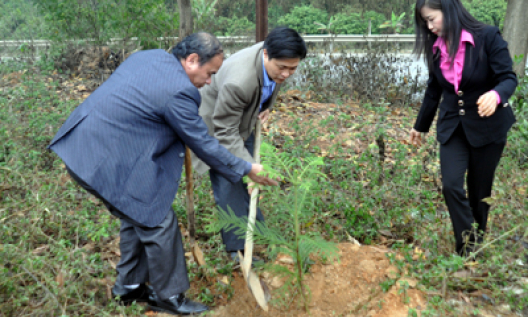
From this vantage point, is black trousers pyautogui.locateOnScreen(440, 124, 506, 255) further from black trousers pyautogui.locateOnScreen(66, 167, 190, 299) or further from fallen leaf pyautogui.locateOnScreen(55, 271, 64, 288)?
fallen leaf pyautogui.locateOnScreen(55, 271, 64, 288)

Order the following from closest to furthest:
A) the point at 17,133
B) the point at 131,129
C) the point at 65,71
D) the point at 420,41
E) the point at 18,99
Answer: the point at 131,129, the point at 420,41, the point at 17,133, the point at 18,99, the point at 65,71

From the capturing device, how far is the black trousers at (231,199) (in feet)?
11.2

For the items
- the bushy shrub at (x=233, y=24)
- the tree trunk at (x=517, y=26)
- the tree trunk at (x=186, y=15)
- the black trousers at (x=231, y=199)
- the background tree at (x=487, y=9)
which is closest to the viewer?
the black trousers at (x=231, y=199)

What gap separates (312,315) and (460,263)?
101 cm

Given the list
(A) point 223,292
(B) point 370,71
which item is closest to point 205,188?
(A) point 223,292

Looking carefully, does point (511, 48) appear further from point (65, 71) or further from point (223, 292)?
point (65, 71)

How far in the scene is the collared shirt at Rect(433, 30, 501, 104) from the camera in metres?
2.93

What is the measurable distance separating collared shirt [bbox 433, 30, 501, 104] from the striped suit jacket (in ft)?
5.49

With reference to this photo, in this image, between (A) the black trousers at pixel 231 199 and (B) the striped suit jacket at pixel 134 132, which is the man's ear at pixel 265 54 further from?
(A) the black trousers at pixel 231 199

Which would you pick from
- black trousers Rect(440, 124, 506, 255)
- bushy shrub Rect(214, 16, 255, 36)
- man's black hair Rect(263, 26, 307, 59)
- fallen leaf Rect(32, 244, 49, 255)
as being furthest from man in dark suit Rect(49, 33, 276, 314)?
bushy shrub Rect(214, 16, 255, 36)

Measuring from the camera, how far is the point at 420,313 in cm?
288

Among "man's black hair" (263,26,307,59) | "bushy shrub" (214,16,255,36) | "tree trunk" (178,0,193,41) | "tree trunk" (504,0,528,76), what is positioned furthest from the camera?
"bushy shrub" (214,16,255,36)

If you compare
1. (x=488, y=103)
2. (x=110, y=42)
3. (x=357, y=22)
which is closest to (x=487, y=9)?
(x=357, y=22)

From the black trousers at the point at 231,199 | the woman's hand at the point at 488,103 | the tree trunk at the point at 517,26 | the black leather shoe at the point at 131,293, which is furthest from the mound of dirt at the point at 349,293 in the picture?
the tree trunk at the point at 517,26
